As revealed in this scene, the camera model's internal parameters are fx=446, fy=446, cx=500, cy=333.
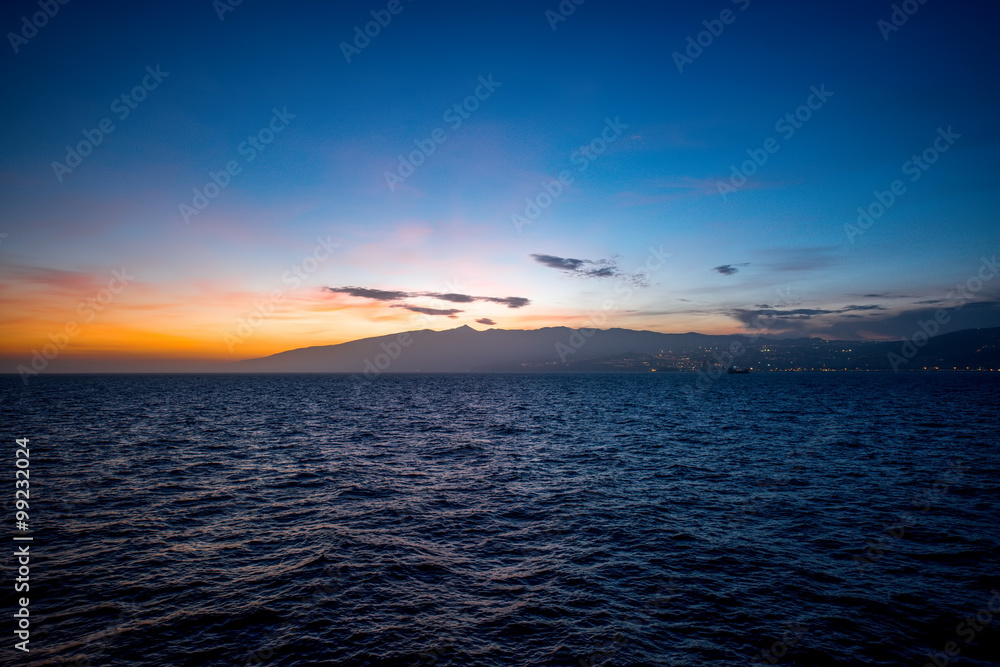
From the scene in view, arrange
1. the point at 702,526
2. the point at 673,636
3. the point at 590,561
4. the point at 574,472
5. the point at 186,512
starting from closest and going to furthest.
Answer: the point at 673,636
the point at 590,561
the point at 702,526
the point at 186,512
the point at 574,472

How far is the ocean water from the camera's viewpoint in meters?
12.4

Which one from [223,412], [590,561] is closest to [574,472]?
[590,561]

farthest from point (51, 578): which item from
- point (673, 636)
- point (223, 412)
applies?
point (223, 412)

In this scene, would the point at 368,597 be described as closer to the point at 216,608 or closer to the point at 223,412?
the point at 216,608

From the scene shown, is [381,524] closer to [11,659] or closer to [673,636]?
[11,659]

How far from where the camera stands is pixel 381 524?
2161 cm

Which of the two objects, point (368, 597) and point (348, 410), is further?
point (348, 410)

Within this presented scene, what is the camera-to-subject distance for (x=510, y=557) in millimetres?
17859

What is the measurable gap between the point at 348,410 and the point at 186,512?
5842 cm

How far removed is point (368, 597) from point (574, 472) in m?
19.5

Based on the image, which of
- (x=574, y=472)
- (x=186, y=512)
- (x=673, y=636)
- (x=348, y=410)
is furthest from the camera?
(x=348, y=410)

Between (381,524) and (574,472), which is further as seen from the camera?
(574,472)

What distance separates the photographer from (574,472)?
3170 cm

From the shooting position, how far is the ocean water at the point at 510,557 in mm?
12359
